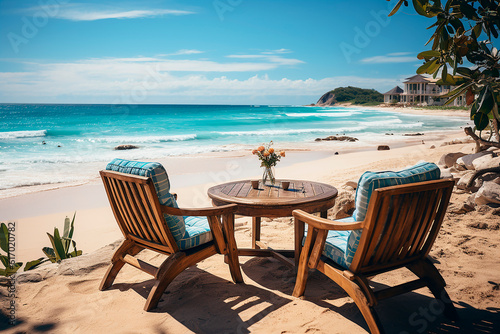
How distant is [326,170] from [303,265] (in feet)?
23.2

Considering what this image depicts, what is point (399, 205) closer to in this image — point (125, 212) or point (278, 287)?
point (278, 287)

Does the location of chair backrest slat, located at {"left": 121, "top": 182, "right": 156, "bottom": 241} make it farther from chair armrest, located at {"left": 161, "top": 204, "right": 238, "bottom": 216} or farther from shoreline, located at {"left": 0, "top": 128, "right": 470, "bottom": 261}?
shoreline, located at {"left": 0, "top": 128, "right": 470, "bottom": 261}

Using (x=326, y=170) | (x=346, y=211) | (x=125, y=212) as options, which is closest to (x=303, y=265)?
(x=125, y=212)

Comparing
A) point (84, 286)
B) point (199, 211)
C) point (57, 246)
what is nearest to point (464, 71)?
point (199, 211)

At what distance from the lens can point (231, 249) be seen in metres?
3.14

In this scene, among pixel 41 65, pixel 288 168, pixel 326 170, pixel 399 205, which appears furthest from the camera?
pixel 41 65

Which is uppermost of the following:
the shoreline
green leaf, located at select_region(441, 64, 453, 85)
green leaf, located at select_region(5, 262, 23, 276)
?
green leaf, located at select_region(441, 64, 453, 85)

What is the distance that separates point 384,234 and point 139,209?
1.75 meters

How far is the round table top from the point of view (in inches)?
126

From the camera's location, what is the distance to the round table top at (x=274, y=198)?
3.19m

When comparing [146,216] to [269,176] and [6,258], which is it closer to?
[269,176]

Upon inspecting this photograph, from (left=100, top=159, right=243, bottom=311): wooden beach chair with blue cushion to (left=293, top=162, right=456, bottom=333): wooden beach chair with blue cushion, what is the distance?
0.79 m

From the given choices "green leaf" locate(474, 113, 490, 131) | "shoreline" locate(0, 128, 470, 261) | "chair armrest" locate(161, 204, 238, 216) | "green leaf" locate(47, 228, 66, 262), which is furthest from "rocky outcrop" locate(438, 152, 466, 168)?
"green leaf" locate(47, 228, 66, 262)

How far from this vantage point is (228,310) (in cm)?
278
